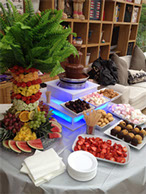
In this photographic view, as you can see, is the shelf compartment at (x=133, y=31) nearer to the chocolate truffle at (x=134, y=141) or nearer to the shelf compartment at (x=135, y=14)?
the shelf compartment at (x=135, y=14)

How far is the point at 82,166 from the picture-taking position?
3.26 feet

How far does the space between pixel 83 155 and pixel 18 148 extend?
40 centimetres

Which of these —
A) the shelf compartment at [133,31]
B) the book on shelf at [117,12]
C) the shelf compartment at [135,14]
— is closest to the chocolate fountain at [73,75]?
the book on shelf at [117,12]

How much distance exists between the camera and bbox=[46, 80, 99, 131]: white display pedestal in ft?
4.80

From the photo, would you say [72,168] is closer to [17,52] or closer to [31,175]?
[31,175]

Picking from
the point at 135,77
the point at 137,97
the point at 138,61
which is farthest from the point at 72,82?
the point at 138,61

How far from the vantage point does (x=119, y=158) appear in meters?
1.08

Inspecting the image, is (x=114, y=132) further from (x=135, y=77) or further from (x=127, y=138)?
(x=135, y=77)

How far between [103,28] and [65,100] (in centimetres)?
261

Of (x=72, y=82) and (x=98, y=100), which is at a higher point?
(x=72, y=82)

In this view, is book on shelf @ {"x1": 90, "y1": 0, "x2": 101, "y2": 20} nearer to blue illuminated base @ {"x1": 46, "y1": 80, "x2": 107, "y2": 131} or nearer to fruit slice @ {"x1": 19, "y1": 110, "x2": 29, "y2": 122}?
blue illuminated base @ {"x1": 46, "y1": 80, "x2": 107, "y2": 131}

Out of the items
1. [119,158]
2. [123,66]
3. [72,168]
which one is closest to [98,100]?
[119,158]

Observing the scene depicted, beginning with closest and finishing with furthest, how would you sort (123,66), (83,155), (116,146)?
(83,155)
(116,146)
(123,66)

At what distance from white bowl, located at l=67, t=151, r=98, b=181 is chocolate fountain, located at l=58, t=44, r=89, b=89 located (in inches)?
29.5
